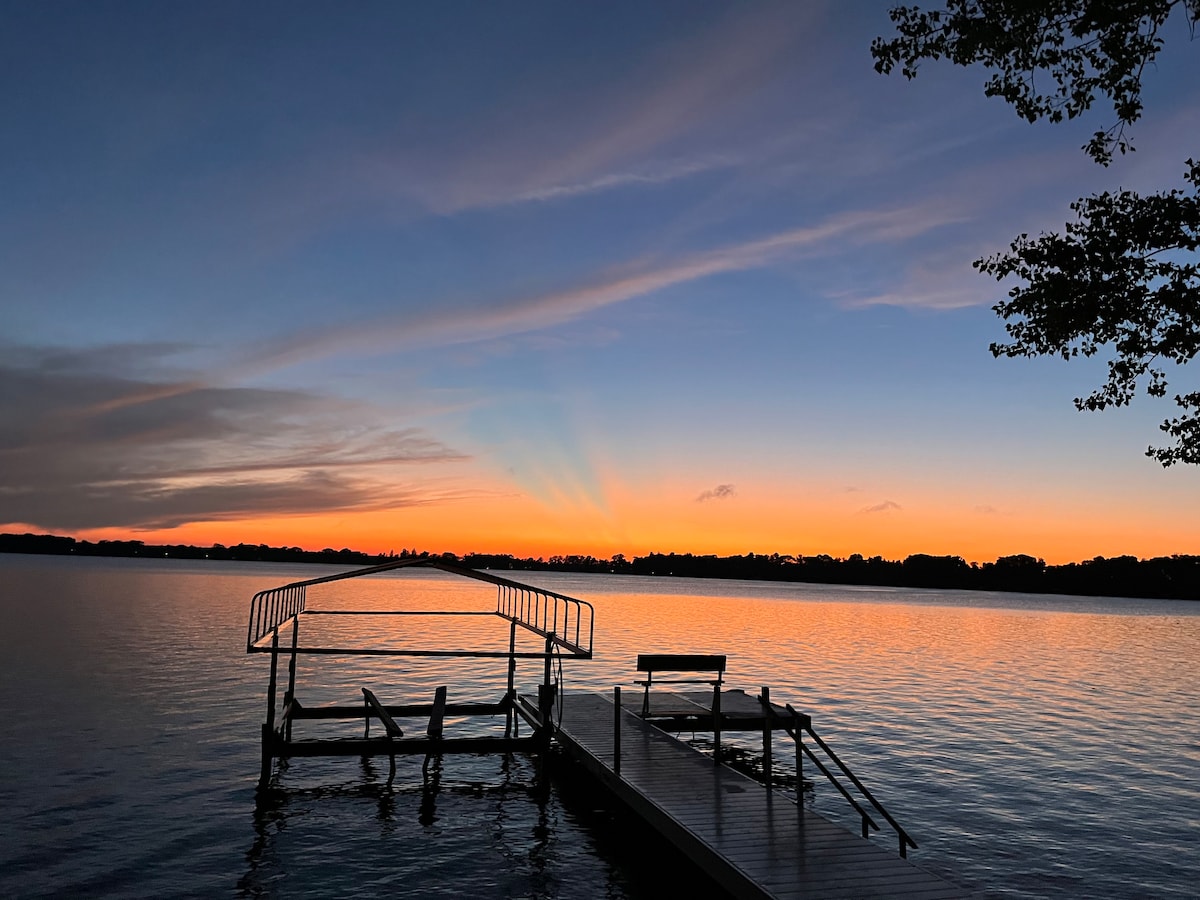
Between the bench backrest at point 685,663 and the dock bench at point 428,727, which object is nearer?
the dock bench at point 428,727

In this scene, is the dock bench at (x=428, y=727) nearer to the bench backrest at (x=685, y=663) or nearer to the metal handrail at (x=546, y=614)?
the metal handrail at (x=546, y=614)

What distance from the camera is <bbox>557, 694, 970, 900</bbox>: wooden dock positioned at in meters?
11.5

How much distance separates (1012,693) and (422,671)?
29812 mm

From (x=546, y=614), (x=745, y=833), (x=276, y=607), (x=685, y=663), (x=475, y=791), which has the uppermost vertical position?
(x=276, y=607)

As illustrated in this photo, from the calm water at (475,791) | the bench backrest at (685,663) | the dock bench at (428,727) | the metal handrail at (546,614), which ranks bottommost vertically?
the calm water at (475,791)

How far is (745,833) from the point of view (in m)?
13.6

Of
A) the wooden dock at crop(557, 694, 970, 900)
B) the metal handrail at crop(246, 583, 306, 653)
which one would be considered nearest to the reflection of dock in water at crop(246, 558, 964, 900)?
the wooden dock at crop(557, 694, 970, 900)

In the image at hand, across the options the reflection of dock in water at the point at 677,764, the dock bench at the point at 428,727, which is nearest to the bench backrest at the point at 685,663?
Answer: the reflection of dock in water at the point at 677,764

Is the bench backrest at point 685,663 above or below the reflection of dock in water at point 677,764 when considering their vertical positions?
above

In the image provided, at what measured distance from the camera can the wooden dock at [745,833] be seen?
11500mm

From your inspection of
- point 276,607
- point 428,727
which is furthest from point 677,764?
point 276,607

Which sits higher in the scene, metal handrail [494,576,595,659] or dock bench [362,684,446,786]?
metal handrail [494,576,595,659]

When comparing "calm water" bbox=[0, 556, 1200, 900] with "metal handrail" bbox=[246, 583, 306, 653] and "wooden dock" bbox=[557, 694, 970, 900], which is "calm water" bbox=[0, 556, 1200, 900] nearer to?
"wooden dock" bbox=[557, 694, 970, 900]

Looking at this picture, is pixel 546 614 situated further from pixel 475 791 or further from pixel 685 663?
pixel 475 791
